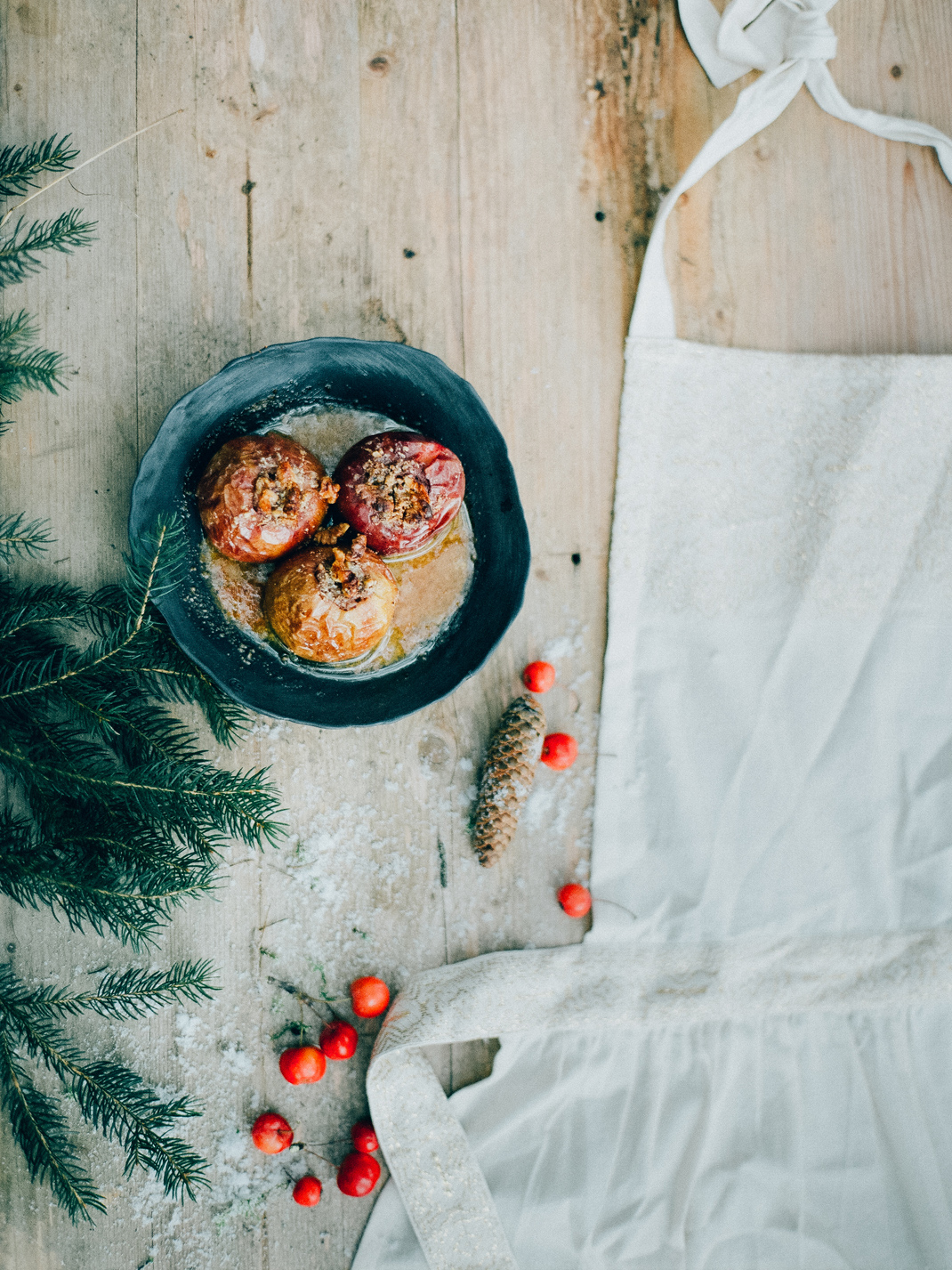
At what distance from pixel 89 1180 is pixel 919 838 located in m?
1.43

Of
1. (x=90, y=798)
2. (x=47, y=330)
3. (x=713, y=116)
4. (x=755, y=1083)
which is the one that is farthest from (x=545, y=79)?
(x=755, y=1083)

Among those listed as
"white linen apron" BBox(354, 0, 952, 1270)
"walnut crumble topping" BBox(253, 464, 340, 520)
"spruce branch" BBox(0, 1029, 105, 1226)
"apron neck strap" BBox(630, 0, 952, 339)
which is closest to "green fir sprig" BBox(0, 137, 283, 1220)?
"spruce branch" BBox(0, 1029, 105, 1226)

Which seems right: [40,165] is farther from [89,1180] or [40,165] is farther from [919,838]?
[919,838]

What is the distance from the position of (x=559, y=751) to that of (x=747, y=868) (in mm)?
387

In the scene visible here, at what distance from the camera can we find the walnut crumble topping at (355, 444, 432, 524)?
3.66 ft

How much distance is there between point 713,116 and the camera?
140cm

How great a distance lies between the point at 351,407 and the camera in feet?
4.08

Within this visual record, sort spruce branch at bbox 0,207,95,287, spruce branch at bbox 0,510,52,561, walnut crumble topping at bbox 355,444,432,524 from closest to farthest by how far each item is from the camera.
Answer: spruce branch at bbox 0,207,95,287
walnut crumble topping at bbox 355,444,432,524
spruce branch at bbox 0,510,52,561

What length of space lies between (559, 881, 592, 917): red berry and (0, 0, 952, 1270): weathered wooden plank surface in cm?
4

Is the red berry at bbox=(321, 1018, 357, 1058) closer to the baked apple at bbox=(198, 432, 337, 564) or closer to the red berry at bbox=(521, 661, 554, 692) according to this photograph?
the red berry at bbox=(521, 661, 554, 692)

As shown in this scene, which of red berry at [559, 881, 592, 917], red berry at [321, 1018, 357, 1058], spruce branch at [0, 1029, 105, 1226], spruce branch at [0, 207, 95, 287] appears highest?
spruce branch at [0, 207, 95, 287]

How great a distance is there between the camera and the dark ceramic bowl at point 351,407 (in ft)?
3.80

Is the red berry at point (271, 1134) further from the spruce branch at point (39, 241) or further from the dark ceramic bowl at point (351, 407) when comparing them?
the spruce branch at point (39, 241)

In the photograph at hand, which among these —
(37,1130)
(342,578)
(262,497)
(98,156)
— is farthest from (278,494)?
(37,1130)
